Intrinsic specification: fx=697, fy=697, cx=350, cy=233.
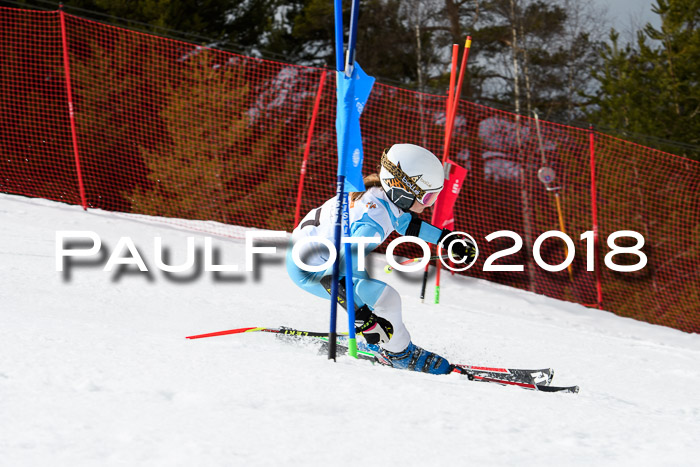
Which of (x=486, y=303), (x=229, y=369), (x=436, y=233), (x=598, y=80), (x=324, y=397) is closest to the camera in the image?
(x=324, y=397)

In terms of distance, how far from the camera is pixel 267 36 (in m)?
21.2

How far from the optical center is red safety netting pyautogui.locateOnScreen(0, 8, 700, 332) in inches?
578

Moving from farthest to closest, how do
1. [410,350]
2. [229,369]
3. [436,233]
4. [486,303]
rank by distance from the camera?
[486,303] → [436,233] → [410,350] → [229,369]

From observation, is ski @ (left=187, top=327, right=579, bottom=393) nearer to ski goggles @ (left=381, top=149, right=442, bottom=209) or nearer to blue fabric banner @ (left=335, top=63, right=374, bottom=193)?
ski goggles @ (left=381, top=149, right=442, bottom=209)

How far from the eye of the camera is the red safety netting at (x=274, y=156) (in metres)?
14.7

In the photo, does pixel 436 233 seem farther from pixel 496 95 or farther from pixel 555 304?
pixel 496 95

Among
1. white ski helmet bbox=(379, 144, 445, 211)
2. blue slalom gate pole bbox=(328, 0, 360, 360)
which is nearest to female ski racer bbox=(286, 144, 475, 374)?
white ski helmet bbox=(379, 144, 445, 211)

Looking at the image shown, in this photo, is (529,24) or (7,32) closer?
(7,32)

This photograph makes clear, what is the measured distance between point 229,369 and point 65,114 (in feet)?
49.0

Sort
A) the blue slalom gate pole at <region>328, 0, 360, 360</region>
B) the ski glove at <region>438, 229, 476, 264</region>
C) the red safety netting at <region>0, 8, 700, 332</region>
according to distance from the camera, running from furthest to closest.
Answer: the red safety netting at <region>0, 8, 700, 332</region>, the ski glove at <region>438, 229, 476, 264</region>, the blue slalom gate pole at <region>328, 0, 360, 360</region>

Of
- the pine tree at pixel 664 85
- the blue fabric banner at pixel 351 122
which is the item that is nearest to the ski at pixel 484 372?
the blue fabric banner at pixel 351 122

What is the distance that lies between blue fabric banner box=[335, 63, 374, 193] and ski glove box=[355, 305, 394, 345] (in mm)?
642

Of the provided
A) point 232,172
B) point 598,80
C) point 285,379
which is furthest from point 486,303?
point 598,80

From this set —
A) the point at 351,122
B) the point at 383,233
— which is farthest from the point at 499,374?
the point at 351,122
